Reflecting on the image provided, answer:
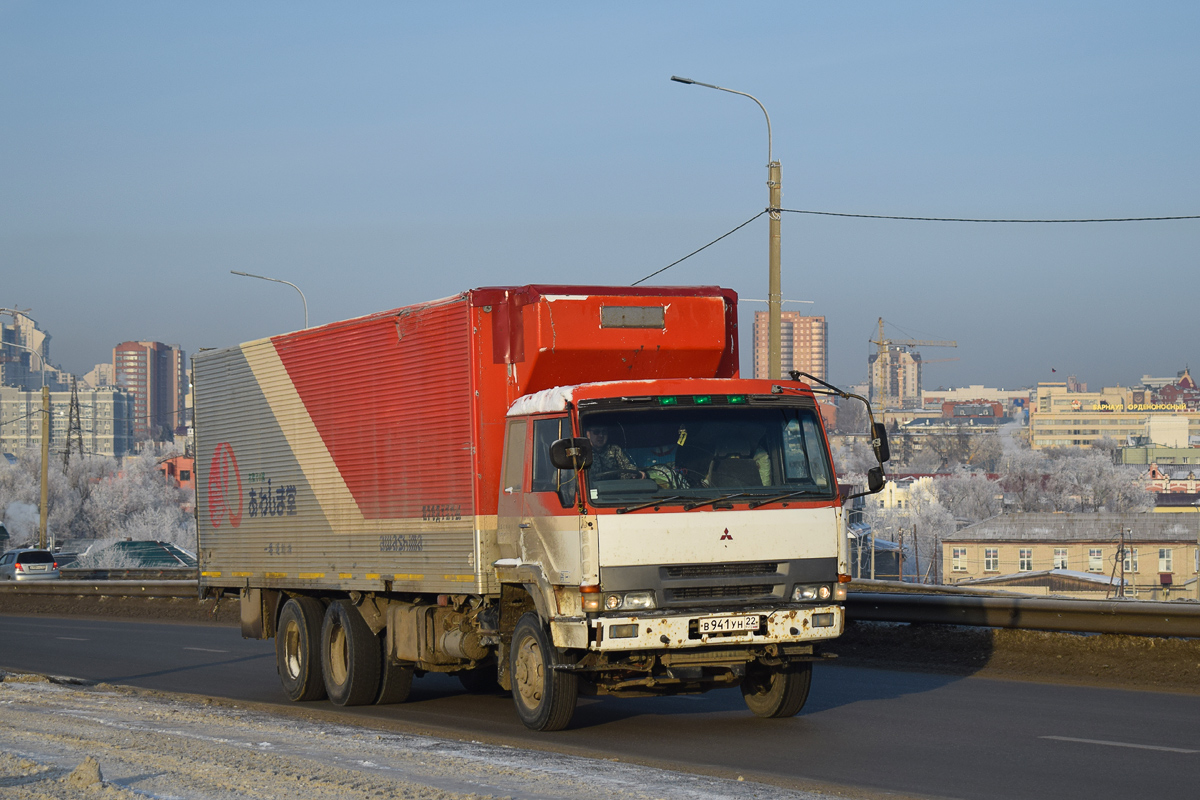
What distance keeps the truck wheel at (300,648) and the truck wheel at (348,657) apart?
220mm

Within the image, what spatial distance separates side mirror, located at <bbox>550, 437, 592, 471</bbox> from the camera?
392 inches

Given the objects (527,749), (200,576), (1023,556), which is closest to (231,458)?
(200,576)

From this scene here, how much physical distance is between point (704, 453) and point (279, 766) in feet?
12.4

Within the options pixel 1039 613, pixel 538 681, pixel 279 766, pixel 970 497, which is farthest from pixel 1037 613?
pixel 970 497

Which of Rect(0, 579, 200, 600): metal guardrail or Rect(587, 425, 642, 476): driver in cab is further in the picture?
Rect(0, 579, 200, 600): metal guardrail

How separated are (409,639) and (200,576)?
205 inches

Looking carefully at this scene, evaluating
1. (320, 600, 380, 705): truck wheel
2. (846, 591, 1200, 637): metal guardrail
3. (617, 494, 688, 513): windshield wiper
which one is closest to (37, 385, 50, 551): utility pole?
(320, 600, 380, 705): truck wheel

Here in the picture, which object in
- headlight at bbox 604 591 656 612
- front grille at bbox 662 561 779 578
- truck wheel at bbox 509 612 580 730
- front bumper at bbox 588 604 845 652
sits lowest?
truck wheel at bbox 509 612 580 730

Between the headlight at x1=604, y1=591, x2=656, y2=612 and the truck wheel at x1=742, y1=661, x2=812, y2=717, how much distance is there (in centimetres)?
152

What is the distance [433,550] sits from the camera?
39.8 feet

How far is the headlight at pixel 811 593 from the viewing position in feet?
34.4

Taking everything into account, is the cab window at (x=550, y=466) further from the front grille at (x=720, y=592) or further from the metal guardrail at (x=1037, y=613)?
the metal guardrail at (x=1037, y=613)

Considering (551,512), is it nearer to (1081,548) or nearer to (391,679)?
(391,679)

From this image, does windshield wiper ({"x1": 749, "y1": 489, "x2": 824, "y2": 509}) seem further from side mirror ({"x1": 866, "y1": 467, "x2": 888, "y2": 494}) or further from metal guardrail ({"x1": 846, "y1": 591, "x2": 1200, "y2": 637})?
metal guardrail ({"x1": 846, "y1": 591, "x2": 1200, "y2": 637})
